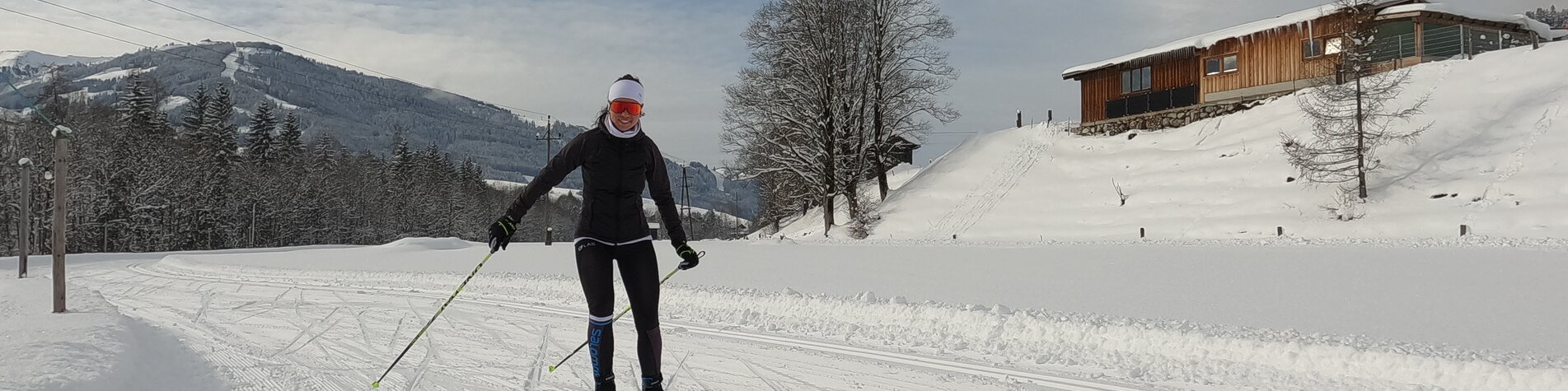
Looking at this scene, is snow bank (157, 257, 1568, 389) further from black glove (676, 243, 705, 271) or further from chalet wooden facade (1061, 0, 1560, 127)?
chalet wooden facade (1061, 0, 1560, 127)

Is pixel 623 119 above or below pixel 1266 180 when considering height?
below

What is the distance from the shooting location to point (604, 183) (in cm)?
461

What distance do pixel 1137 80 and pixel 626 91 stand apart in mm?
38917

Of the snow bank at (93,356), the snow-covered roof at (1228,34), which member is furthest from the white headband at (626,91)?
the snow-covered roof at (1228,34)

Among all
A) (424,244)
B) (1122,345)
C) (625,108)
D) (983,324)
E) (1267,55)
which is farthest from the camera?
(1267,55)

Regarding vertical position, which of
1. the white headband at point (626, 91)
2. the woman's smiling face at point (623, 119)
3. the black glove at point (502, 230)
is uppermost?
the white headband at point (626, 91)

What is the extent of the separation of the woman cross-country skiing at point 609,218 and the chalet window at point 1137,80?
125 ft

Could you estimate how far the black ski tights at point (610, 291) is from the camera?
461 cm

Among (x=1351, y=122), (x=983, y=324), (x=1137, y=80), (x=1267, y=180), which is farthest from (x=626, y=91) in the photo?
(x=1137, y=80)

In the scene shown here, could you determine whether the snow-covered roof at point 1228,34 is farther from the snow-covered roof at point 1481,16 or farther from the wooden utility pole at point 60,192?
the wooden utility pole at point 60,192

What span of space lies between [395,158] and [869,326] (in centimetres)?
8192

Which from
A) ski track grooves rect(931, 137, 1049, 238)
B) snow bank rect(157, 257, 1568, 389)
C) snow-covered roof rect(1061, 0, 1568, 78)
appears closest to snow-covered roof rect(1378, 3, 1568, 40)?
snow-covered roof rect(1061, 0, 1568, 78)

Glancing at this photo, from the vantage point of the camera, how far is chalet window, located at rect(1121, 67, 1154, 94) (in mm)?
38500

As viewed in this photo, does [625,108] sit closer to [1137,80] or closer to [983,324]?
[983,324]
